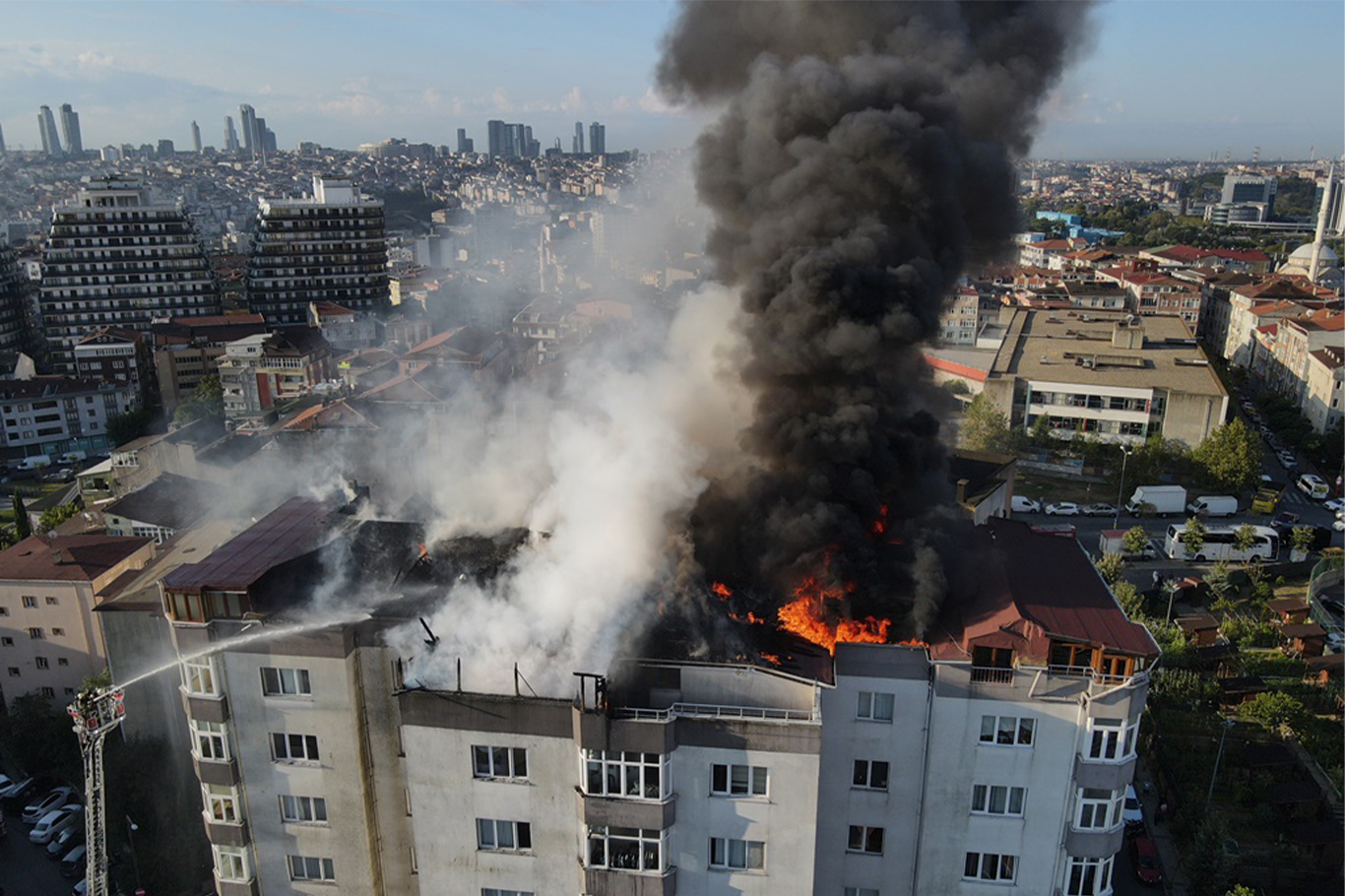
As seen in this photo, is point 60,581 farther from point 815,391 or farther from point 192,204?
point 192,204

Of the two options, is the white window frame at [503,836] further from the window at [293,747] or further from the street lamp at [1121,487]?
the street lamp at [1121,487]

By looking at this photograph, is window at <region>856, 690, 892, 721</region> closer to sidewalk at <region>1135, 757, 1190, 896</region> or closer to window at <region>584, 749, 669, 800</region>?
window at <region>584, 749, 669, 800</region>

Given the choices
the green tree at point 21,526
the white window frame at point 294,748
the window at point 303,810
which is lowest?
the green tree at point 21,526

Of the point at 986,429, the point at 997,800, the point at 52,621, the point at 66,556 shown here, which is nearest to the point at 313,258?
the point at 66,556

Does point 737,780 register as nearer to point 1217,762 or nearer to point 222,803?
point 222,803

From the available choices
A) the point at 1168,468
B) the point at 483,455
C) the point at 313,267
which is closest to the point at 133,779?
the point at 483,455

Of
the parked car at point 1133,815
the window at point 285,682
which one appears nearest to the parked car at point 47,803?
the window at point 285,682
